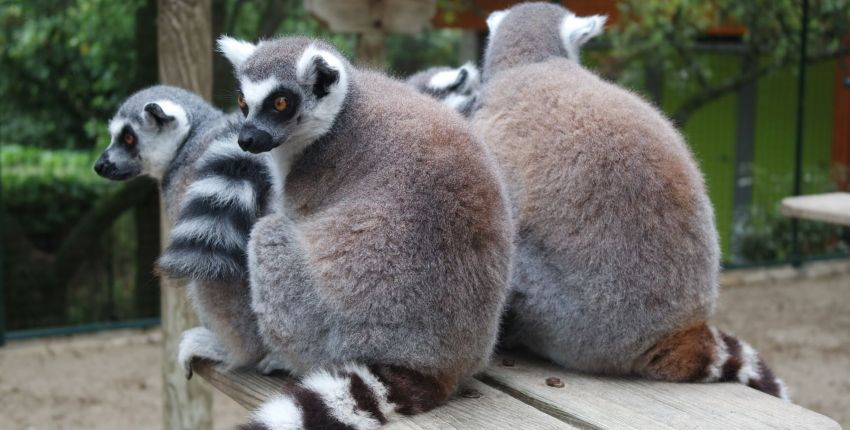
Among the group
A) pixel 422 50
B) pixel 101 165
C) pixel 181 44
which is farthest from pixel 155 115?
pixel 422 50

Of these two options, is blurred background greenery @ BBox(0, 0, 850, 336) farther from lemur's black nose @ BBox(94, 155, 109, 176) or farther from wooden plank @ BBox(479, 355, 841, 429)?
wooden plank @ BBox(479, 355, 841, 429)

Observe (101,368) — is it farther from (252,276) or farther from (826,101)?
(826,101)

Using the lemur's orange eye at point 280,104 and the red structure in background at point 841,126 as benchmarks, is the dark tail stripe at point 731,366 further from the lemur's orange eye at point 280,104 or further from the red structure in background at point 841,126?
the red structure in background at point 841,126

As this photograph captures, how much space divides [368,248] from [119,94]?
7446 millimetres

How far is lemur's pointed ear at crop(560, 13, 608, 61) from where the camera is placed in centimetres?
392

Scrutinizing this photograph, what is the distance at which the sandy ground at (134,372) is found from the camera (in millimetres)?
6723

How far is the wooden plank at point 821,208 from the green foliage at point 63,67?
5844mm

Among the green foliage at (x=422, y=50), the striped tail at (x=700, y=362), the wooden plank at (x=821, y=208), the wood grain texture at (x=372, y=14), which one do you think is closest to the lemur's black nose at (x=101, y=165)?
the striped tail at (x=700, y=362)

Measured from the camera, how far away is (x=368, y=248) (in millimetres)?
2461

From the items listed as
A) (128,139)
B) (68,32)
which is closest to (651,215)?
(128,139)

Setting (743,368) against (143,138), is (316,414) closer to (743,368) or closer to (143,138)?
(743,368)

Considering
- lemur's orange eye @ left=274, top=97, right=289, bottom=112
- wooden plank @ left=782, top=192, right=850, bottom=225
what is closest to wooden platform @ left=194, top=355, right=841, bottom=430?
lemur's orange eye @ left=274, top=97, right=289, bottom=112

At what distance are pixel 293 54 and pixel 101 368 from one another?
5.65m

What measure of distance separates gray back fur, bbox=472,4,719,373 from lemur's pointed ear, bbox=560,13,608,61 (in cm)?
86
